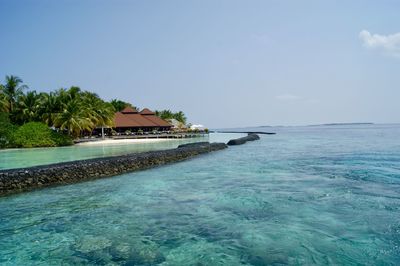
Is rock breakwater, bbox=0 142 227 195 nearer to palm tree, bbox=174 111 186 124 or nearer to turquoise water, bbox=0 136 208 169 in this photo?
turquoise water, bbox=0 136 208 169

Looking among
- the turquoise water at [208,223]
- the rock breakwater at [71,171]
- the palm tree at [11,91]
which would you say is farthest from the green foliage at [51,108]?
the turquoise water at [208,223]

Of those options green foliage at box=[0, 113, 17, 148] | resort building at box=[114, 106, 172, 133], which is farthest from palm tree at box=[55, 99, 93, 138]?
resort building at box=[114, 106, 172, 133]

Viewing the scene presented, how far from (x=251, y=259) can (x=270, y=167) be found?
11325mm

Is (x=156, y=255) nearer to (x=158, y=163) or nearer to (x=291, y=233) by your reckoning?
(x=291, y=233)

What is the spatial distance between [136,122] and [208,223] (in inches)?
1768

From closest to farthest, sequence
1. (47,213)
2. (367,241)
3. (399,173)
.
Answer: (367,241) → (47,213) → (399,173)

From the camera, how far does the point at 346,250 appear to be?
5336 millimetres

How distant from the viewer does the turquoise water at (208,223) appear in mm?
5277

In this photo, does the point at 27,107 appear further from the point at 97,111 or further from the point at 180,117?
the point at 180,117

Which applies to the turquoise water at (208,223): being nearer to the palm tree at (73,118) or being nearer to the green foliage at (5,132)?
the green foliage at (5,132)

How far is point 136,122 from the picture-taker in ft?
166

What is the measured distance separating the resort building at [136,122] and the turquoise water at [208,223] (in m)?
37.3

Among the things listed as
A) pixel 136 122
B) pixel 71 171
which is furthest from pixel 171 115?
pixel 71 171

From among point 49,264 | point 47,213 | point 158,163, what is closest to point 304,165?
point 158,163
